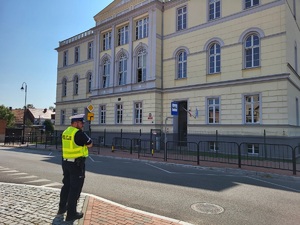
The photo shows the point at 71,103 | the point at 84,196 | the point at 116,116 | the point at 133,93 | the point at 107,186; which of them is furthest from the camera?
the point at 71,103

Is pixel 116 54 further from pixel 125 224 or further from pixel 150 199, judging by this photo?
pixel 125 224

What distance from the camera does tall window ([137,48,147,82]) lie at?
25.4m

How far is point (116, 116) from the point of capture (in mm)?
27297

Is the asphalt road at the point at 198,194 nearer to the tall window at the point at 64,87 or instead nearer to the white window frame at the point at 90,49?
the white window frame at the point at 90,49

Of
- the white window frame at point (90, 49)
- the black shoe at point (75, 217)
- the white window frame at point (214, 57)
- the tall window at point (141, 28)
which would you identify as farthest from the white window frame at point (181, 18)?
the black shoe at point (75, 217)

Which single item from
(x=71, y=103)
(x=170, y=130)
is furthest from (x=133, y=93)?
(x=71, y=103)

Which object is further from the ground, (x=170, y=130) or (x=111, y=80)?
(x=111, y=80)

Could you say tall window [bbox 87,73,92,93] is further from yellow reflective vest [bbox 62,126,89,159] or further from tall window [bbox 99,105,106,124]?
yellow reflective vest [bbox 62,126,89,159]

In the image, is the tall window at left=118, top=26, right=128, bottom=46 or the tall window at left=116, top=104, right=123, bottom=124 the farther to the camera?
the tall window at left=118, top=26, right=128, bottom=46

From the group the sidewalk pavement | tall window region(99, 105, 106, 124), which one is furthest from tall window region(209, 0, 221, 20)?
the sidewalk pavement

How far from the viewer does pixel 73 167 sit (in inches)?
201

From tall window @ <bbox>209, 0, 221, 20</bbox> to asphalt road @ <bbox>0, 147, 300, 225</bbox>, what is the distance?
1448 cm

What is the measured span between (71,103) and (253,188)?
30.3 meters

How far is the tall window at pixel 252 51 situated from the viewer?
62.0 feet
